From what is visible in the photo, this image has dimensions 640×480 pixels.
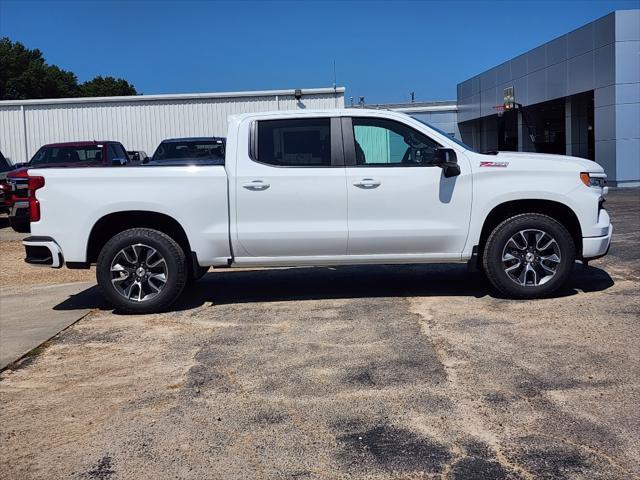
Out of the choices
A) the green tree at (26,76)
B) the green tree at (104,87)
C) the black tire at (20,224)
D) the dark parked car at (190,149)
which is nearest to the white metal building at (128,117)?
the black tire at (20,224)

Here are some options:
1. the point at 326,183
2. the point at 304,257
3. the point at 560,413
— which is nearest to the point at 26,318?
the point at 304,257

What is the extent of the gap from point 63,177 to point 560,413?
5191 millimetres

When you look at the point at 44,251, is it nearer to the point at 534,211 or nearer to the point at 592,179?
the point at 534,211

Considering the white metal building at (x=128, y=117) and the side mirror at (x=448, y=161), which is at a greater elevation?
the white metal building at (x=128, y=117)

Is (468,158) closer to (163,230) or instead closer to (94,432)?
(163,230)

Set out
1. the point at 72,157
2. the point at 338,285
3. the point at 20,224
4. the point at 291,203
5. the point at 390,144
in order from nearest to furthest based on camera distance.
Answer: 1. the point at 291,203
2. the point at 390,144
3. the point at 338,285
4. the point at 20,224
5. the point at 72,157

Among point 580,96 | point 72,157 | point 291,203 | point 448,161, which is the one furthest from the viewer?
point 580,96

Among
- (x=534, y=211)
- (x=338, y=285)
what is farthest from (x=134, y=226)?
(x=534, y=211)

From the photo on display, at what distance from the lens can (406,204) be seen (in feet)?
22.8

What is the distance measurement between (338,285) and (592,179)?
10.2ft

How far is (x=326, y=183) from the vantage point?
6.92 meters

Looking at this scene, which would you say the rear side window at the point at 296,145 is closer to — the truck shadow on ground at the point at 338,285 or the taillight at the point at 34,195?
the truck shadow on ground at the point at 338,285

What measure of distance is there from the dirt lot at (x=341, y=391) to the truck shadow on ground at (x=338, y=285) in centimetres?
14

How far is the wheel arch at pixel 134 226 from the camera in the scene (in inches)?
280
